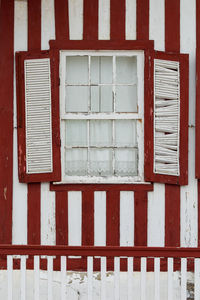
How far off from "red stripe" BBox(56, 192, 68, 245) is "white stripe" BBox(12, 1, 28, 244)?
359 millimetres

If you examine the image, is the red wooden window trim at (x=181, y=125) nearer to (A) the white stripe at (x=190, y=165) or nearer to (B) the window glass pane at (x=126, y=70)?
(A) the white stripe at (x=190, y=165)

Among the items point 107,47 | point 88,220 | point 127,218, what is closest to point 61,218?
point 88,220

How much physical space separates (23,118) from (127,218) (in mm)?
1574

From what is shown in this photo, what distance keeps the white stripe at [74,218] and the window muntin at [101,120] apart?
9.5 inches

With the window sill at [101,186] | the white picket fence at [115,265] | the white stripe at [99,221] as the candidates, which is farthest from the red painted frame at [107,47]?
the white picket fence at [115,265]

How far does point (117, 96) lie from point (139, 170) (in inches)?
33.4

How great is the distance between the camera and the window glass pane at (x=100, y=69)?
6.34 meters

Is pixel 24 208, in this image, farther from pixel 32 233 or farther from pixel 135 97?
pixel 135 97

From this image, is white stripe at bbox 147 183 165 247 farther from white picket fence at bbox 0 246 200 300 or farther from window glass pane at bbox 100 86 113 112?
white picket fence at bbox 0 246 200 300

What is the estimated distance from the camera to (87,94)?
20.8 ft

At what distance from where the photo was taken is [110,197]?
6293 millimetres

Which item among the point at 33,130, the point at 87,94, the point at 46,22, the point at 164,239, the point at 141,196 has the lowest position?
the point at 164,239

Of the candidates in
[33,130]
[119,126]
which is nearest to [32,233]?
[33,130]

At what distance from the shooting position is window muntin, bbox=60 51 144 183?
20.8 ft
